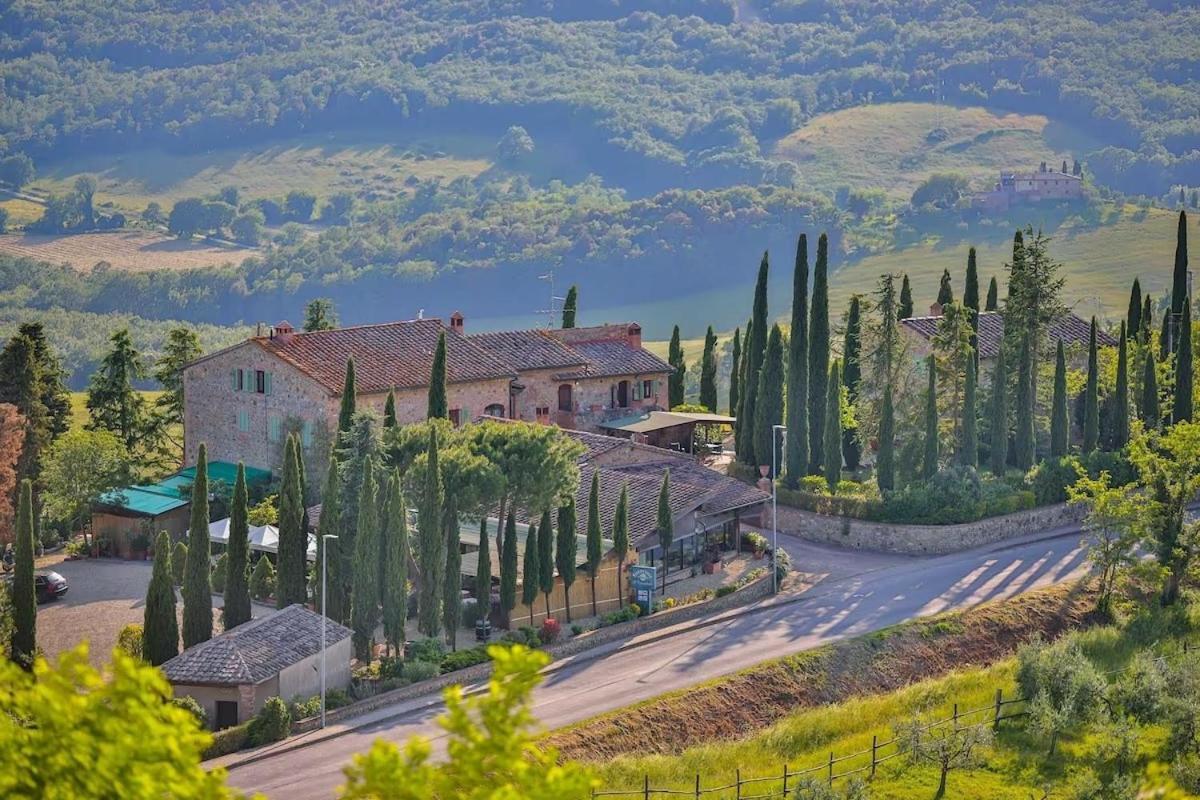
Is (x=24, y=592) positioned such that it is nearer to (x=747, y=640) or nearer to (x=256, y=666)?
(x=256, y=666)

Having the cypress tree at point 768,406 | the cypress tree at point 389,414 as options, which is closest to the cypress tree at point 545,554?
the cypress tree at point 389,414

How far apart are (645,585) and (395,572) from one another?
941 cm

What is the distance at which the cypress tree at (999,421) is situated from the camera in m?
72.1

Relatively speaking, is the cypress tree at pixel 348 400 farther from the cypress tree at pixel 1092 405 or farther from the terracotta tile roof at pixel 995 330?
the cypress tree at pixel 1092 405

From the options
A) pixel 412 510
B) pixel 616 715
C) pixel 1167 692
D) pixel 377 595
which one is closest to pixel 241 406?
pixel 412 510

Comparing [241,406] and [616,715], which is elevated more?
[241,406]

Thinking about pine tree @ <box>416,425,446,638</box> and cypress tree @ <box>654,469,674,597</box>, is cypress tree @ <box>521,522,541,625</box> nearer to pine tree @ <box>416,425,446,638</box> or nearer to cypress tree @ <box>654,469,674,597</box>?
pine tree @ <box>416,425,446,638</box>

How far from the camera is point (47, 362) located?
73.8 metres

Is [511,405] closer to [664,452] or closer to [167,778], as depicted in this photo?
[664,452]


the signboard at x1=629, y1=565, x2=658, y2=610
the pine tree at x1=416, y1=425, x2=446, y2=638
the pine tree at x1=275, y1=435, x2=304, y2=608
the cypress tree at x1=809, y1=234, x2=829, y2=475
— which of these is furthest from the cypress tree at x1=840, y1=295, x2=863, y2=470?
the pine tree at x1=275, y1=435, x2=304, y2=608

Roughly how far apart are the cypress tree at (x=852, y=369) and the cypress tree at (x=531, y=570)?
76.5 ft

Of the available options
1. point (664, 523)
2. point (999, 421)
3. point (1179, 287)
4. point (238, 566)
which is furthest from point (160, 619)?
point (1179, 287)

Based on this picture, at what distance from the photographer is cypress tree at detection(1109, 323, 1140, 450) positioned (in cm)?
7500

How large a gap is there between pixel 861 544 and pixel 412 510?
60.1 ft
